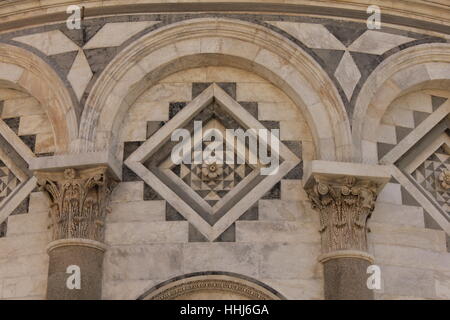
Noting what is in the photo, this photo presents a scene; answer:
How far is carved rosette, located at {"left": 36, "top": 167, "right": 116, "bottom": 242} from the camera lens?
13.5 meters

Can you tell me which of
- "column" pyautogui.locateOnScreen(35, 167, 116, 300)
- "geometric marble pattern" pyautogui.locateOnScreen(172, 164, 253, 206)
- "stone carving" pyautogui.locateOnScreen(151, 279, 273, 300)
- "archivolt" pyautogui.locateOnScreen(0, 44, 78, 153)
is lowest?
"stone carving" pyautogui.locateOnScreen(151, 279, 273, 300)

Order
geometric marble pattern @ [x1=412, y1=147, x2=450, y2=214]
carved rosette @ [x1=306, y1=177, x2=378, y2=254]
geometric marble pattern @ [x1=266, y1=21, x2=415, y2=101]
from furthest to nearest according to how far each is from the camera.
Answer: geometric marble pattern @ [x1=412, y1=147, x2=450, y2=214], geometric marble pattern @ [x1=266, y1=21, x2=415, y2=101], carved rosette @ [x1=306, y1=177, x2=378, y2=254]

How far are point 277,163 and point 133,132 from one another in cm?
200

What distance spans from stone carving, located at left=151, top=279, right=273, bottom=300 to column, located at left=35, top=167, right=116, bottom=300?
2.93 feet

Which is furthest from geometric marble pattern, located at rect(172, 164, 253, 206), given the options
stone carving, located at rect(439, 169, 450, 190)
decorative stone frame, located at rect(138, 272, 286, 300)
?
stone carving, located at rect(439, 169, 450, 190)

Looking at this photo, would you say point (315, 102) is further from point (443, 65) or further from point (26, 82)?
point (26, 82)

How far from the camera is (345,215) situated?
1346 centimetres

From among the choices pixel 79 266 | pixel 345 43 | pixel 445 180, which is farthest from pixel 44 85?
pixel 445 180

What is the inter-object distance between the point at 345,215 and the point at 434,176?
191 cm

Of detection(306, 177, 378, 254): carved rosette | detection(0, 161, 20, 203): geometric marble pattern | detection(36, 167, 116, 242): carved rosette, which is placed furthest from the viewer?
detection(0, 161, 20, 203): geometric marble pattern

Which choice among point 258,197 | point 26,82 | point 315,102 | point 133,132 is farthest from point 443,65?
point 26,82

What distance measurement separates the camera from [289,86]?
Answer: 47.0 ft

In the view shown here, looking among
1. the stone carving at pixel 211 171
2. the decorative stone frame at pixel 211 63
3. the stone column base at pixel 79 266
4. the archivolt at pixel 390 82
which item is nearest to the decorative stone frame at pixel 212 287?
the stone column base at pixel 79 266

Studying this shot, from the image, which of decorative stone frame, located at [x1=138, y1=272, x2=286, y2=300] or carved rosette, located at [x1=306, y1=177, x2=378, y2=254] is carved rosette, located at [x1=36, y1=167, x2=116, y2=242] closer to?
decorative stone frame, located at [x1=138, y1=272, x2=286, y2=300]
